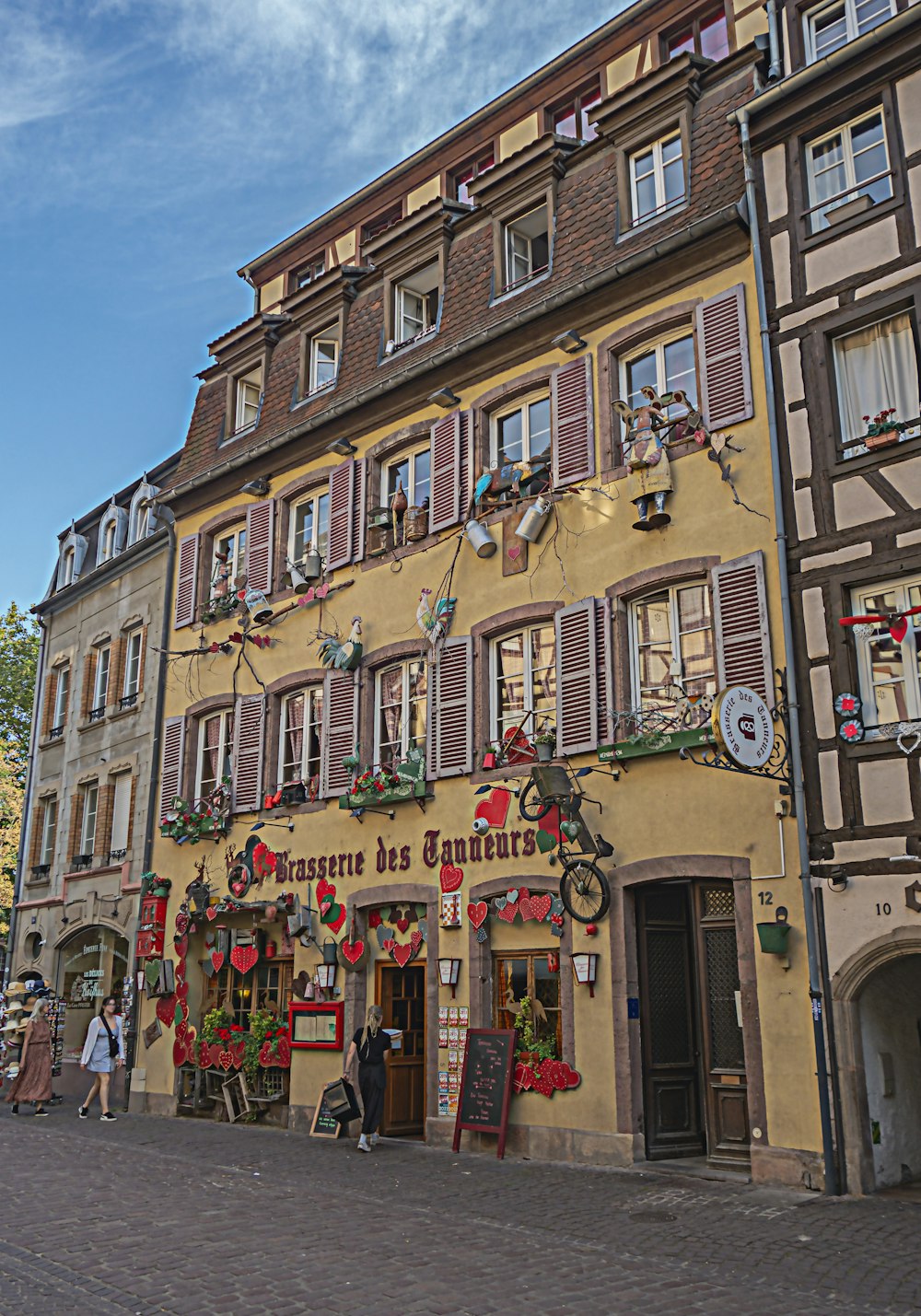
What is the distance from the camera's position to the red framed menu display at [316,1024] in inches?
634

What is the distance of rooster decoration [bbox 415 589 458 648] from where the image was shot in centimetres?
1586

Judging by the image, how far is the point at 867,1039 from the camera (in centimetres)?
1127

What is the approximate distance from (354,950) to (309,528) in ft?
22.2

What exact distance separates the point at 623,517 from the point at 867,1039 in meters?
6.18

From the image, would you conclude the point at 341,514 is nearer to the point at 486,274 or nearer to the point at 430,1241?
the point at 486,274

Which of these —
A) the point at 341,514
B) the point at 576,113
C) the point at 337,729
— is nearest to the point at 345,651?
the point at 337,729

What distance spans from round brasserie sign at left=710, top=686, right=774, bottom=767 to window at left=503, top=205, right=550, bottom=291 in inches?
312

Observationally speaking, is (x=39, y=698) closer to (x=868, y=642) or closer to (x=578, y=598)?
(x=578, y=598)

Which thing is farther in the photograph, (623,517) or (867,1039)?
(623,517)

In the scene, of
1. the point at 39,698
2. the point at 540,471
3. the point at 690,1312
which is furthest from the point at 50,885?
the point at 690,1312

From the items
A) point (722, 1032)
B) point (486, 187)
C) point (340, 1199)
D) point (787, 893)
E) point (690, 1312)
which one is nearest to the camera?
point (690, 1312)

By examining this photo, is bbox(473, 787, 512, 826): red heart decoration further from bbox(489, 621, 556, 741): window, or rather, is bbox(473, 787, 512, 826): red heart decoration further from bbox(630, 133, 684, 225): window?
bbox(630, 133, 684, 225): window

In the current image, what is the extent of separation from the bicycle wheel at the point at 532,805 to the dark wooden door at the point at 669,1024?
1.38m

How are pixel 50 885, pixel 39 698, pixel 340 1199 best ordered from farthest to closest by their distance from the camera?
pixel 39 698 < pixel 50 885 < pixel 340 1199
